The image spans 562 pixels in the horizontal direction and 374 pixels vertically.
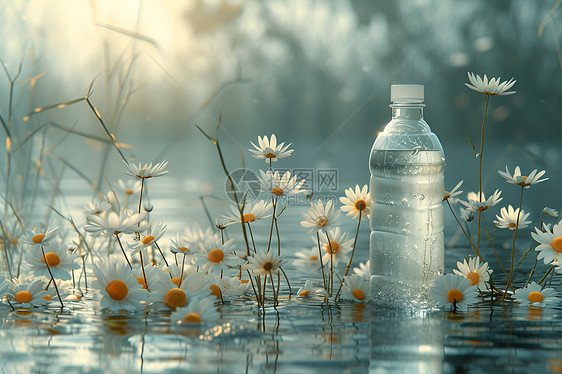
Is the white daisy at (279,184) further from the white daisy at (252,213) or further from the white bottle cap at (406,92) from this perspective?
the white bottle cap at (406,92)

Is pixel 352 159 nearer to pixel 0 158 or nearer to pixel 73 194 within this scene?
pixel 73 194

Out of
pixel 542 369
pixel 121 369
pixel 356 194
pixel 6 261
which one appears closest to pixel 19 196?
pixel 6 261

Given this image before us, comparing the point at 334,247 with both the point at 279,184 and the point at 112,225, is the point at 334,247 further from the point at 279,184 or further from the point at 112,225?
the point at 112,225

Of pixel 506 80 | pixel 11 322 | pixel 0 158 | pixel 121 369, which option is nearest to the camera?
pixel 121 369

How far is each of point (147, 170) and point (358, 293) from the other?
0.44 metres

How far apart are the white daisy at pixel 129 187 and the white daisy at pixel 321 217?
47cm

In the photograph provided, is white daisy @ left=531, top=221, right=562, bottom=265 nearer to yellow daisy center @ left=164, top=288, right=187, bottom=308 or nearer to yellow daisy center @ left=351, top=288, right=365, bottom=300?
yellow daisy center @ left=351, top=288, right=365, bottom=300

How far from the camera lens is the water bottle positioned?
3.90ft

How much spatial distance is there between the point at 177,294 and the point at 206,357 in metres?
0.26

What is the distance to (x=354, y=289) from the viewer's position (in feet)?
3.78

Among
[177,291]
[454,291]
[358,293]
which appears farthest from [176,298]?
[454,291]

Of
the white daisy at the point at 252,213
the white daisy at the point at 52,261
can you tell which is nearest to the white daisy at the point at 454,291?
the white daisy at the point at 252,213

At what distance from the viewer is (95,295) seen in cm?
100

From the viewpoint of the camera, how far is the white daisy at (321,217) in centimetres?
111
